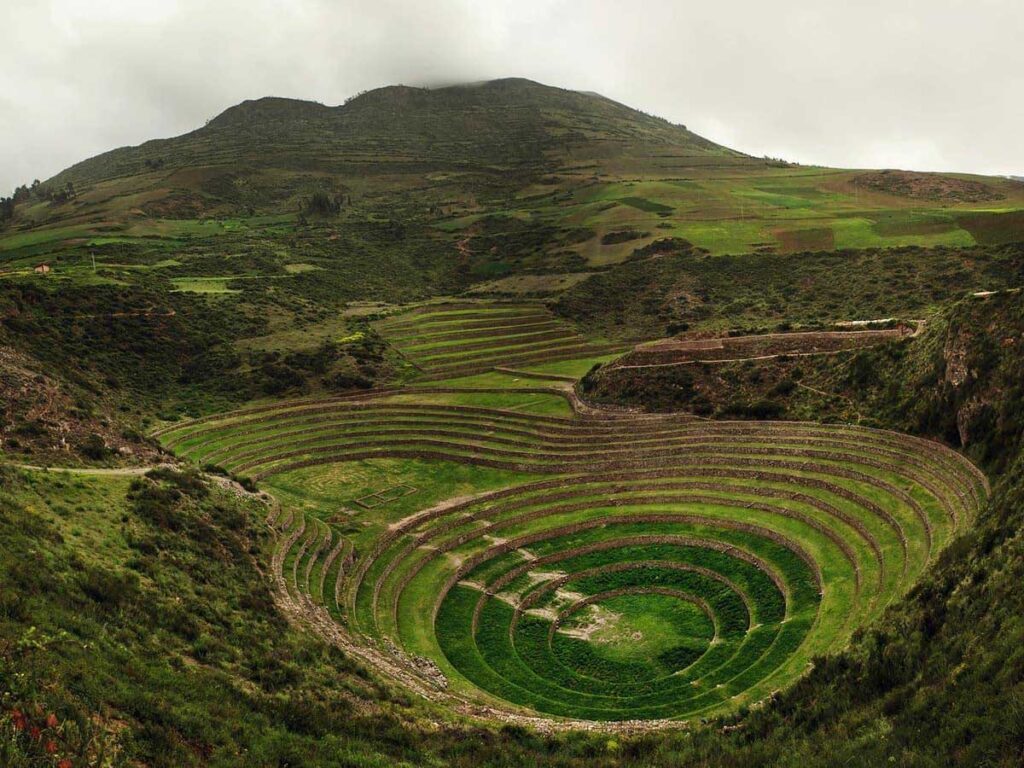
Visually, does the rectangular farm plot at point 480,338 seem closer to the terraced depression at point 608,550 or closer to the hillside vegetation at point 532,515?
the hillside vegetation at point 532,515

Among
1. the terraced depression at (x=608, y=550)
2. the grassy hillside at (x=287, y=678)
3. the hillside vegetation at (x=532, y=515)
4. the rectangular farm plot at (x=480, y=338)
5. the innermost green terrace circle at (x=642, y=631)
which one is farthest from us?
the rectangular farm plot at (x=480, y=338)

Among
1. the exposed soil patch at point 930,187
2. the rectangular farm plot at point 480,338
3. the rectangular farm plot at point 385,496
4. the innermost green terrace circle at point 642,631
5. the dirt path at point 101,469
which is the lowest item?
the innermost green terrace circle at point 642,631

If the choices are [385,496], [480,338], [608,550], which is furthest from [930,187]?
[385,496]

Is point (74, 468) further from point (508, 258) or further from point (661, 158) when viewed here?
point (661, 158)

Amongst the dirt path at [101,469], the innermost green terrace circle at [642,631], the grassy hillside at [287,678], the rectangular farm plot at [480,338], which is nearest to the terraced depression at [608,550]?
the innermost green terrace circle at [642,631]

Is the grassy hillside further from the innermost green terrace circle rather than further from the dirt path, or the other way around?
the innermost green terrace circle
